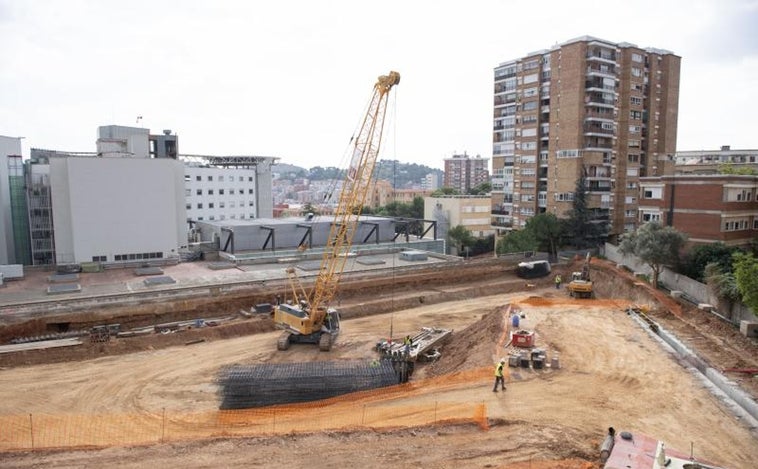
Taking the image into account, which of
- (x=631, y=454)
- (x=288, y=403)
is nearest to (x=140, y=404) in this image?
(x=288, y=403)

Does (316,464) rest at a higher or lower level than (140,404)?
higher

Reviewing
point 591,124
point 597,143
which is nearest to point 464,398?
point 591,124

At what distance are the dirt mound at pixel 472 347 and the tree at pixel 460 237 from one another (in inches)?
1469

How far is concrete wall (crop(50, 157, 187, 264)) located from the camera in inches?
1729

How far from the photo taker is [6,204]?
1912 inches

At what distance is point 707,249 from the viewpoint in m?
34.2

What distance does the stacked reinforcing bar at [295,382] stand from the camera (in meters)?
20.5

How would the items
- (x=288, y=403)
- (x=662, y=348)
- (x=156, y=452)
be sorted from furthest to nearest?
(x=662, y=348), (x=288, y=403), (x=156, y=452)

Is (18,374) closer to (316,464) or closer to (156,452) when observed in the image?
(156,452)

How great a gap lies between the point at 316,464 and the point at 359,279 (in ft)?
91.6

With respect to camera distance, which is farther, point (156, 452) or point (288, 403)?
point (288, 403)

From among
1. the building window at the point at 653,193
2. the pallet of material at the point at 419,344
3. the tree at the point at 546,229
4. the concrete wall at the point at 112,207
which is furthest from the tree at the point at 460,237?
the pallet of material at the point at 419,344

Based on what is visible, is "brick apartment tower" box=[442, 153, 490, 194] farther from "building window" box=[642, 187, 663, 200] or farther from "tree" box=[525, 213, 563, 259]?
"building window" box=[642, 187, 663, 200]

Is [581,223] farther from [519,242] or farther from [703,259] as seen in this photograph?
[703,259]
